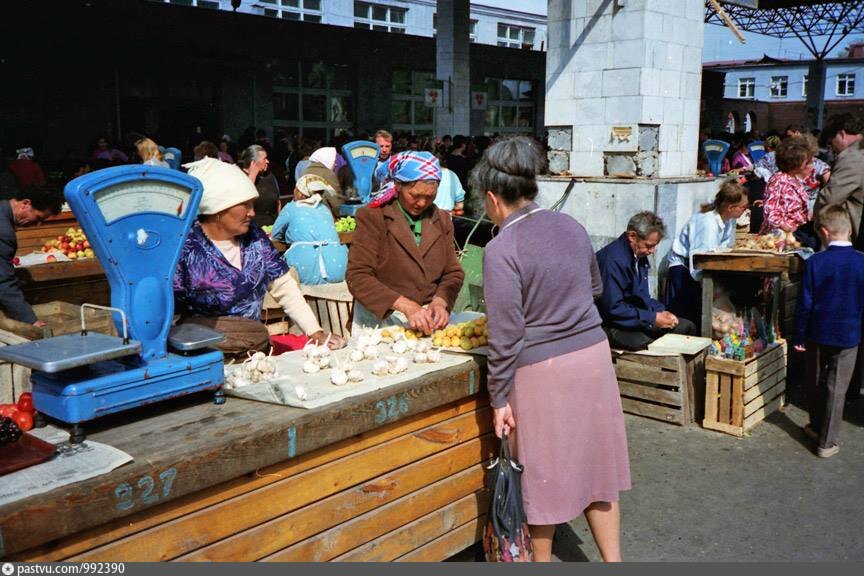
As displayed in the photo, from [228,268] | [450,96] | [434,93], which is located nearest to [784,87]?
[450,96]

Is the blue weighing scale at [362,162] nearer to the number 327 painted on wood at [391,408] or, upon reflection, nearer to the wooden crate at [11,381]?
the wooden crate at [11,381]

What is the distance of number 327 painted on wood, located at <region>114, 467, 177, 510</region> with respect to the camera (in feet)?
6.70

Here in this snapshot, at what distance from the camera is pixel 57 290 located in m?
6.53

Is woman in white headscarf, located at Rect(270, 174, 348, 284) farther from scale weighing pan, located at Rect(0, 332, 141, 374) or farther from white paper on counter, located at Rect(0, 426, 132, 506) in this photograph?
white paper on counter, located at Rect(0, 426, 132, 506)

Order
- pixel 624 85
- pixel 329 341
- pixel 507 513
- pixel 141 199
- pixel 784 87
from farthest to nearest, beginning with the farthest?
pixel 784 87
pixel 624 85
pixel 329 341
pixel 507 513
pixel 141 199

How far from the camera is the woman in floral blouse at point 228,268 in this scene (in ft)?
10.3

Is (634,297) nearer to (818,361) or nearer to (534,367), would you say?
(818,361)

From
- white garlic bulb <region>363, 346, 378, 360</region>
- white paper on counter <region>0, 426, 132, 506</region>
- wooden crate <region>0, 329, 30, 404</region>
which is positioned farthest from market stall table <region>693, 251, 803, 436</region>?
white paper on counter <region>0, 426, 132, 506</region>

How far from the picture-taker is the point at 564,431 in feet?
10.0

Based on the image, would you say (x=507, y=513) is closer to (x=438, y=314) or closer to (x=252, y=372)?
(x=438, y=314)

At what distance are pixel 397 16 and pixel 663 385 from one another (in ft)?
86.2

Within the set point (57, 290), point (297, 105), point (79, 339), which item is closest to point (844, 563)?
point (79, 339)

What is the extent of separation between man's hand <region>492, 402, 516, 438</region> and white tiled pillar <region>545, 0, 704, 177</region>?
4.66 m

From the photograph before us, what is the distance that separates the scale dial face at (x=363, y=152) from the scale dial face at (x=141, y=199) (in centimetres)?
651
